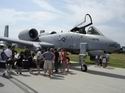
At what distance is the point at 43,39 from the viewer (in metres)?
33.5

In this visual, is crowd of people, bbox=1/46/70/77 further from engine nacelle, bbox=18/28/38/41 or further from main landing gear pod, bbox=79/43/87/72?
engine nacelle, bbox=18/28/38/41

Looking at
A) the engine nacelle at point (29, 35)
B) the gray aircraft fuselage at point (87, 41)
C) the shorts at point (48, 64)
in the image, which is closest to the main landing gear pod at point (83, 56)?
the gray aircraft fuselage at point (87, 41)

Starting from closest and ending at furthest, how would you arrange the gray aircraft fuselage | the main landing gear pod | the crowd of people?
the crowd of people → the main landing gear pod → the gray aircraft fuselage

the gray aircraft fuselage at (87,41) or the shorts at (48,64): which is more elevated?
the gray aircraft fuselage at (87,41)

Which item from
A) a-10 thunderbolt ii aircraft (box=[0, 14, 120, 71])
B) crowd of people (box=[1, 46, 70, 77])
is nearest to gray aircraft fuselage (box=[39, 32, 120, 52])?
a-10 thunderbolt ii aircraft (box=[0, 14, 120, 71])

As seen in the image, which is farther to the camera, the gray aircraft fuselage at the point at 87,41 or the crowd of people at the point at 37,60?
the gray aircraft fuselage at the point at 87,41

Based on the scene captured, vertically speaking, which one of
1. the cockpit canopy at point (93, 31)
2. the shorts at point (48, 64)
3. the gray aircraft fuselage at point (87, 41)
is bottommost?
the shorts at point (48, 64)

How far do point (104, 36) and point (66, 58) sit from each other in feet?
28.1

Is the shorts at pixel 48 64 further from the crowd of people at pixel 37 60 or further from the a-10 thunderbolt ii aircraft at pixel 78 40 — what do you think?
the a-10 thunderbolt ii aircraft at pixel 78 40

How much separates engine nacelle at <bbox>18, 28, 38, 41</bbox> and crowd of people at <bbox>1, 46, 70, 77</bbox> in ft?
37.9

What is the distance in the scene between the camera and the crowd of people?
19303 millimetres

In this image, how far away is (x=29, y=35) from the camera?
3512cm

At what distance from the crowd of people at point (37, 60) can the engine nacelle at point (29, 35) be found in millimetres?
11554

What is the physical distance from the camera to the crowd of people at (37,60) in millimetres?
19303
